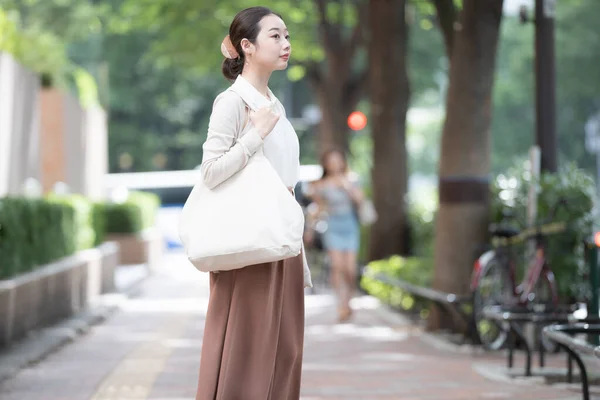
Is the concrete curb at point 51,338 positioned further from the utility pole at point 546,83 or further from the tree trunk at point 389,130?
the utility pole at point 546,83

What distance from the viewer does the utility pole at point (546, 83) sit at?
12742 mm

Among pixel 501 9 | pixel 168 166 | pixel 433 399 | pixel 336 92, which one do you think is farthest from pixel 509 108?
pixel 433 399

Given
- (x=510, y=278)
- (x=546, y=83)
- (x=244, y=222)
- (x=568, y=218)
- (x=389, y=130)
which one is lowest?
(x=510, y=278)

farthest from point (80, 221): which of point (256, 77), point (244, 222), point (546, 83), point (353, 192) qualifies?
point (244, 222)

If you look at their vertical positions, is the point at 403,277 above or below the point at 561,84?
below

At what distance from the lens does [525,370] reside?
10078 mm

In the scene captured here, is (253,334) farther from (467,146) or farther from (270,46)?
(467,146)

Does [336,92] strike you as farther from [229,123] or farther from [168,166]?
[168,166]

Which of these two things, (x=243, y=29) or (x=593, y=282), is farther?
(x=593, y=282)

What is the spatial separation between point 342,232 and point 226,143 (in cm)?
1034

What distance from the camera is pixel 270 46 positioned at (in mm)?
5410

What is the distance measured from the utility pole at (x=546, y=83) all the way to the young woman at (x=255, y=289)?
7.60 meters

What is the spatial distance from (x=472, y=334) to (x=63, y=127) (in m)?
14.3

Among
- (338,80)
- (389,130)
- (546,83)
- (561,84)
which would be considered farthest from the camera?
(561,84)
